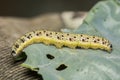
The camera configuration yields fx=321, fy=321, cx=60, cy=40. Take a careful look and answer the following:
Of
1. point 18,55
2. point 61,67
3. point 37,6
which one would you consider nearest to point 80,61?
point 61,67

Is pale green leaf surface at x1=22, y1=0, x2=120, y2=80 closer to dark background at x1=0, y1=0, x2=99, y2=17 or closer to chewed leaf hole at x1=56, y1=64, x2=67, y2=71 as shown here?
chewed leaf hole at x1=56, y1=64, x2=67, y2=71

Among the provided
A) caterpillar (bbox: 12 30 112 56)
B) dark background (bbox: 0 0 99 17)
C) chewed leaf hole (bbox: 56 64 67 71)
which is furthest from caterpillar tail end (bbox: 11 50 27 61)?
dark background (bbox: 0 0 99 17)

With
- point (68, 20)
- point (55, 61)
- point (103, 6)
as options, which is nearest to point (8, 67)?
point (55, 61)

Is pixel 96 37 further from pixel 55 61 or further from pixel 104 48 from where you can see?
pixel 55 61

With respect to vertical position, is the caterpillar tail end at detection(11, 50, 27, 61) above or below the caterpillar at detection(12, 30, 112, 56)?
below

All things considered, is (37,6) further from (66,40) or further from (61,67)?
(61,67)

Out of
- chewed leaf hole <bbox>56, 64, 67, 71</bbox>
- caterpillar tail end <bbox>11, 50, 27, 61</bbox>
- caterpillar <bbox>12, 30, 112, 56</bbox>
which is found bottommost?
chewed leaf hole <bbox>56, 64, 67, 71</bbox>
